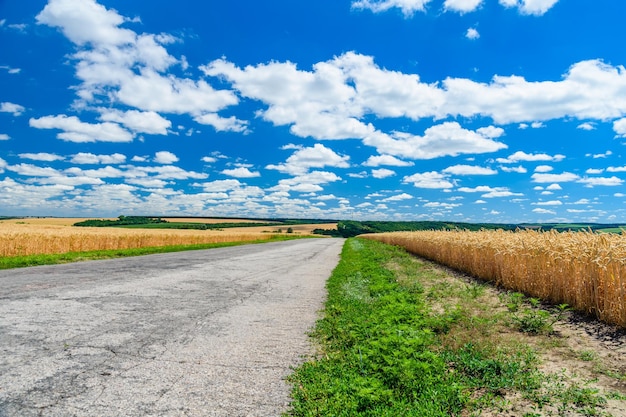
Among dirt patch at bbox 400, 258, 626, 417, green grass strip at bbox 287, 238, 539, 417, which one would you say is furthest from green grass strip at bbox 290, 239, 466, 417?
dirt patch at bbox 400, 258, 626, 417

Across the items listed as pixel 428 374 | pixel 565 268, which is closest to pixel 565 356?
pixel 428 374

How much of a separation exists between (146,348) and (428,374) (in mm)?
4149

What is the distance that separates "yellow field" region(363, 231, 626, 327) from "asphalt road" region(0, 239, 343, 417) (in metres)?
5.75

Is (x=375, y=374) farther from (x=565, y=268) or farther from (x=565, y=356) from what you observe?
(x=565, y=268)

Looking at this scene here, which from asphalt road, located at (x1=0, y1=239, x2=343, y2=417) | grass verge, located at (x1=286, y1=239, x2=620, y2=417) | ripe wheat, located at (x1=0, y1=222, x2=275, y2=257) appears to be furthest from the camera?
ripe wheat, located at (x1=0, y1=222, x2=275, y2=257)

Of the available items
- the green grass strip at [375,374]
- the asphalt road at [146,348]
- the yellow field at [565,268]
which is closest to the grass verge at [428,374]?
the green grass strip at [375,374]

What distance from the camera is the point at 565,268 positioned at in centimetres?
909

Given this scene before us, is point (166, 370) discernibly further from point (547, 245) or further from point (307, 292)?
point (547, 245)

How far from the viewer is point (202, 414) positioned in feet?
13.2

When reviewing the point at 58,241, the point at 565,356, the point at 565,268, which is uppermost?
the point at 565,268

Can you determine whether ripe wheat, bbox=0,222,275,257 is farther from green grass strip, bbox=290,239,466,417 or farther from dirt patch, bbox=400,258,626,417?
dirt patch, bbox=400,258,626,417

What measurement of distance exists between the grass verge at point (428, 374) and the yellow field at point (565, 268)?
5.59 feet

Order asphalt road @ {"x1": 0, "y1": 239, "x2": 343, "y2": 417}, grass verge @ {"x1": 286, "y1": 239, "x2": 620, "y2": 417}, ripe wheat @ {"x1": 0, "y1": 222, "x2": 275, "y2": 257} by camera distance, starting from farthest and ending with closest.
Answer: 1. ripe wheat @ {"x1": 0, "y1": 222, "x2": 275, "y2": 257}
2. grass verge @ {"x1": 286, "y1": 239, "x2": 620, "y2": 417}
3. asphalt road @ {"x1": 0, "y1": 239, "x2": 343, "y2": 417}

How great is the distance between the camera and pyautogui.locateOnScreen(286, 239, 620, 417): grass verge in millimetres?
4367
